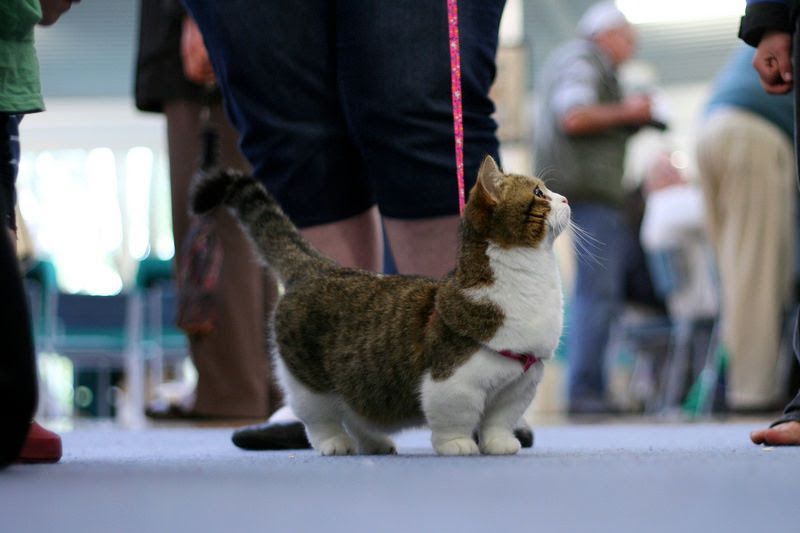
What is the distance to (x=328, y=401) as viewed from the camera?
148 centimetres

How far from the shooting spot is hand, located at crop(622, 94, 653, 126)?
4211mm

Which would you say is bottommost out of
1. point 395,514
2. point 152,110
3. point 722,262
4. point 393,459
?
point 722,262

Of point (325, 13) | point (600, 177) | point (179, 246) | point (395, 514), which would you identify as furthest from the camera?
point (600, 177)

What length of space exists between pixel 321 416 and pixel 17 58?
0.64m

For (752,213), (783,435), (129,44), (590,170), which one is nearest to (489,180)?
(783,435)

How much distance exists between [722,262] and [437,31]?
2.75 meters

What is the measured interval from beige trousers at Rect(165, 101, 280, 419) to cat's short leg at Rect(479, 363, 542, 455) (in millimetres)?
1622

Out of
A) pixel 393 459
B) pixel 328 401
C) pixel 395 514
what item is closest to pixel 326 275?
pixel 328 401

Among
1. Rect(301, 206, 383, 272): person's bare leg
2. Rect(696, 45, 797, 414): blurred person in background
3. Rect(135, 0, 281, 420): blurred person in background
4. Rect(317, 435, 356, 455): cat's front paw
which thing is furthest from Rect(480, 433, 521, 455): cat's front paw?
Rect(696, 45, 797, 414): blurred person in background

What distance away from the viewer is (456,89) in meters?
1.47

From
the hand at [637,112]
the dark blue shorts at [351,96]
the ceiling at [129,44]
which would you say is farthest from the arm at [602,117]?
the ceiling at [129,44]

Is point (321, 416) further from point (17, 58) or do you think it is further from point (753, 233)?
point (753, 233)

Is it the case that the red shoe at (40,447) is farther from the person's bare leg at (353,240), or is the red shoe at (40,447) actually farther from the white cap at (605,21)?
the white cap at (605,21)

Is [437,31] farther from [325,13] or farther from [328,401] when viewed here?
[328,401]
